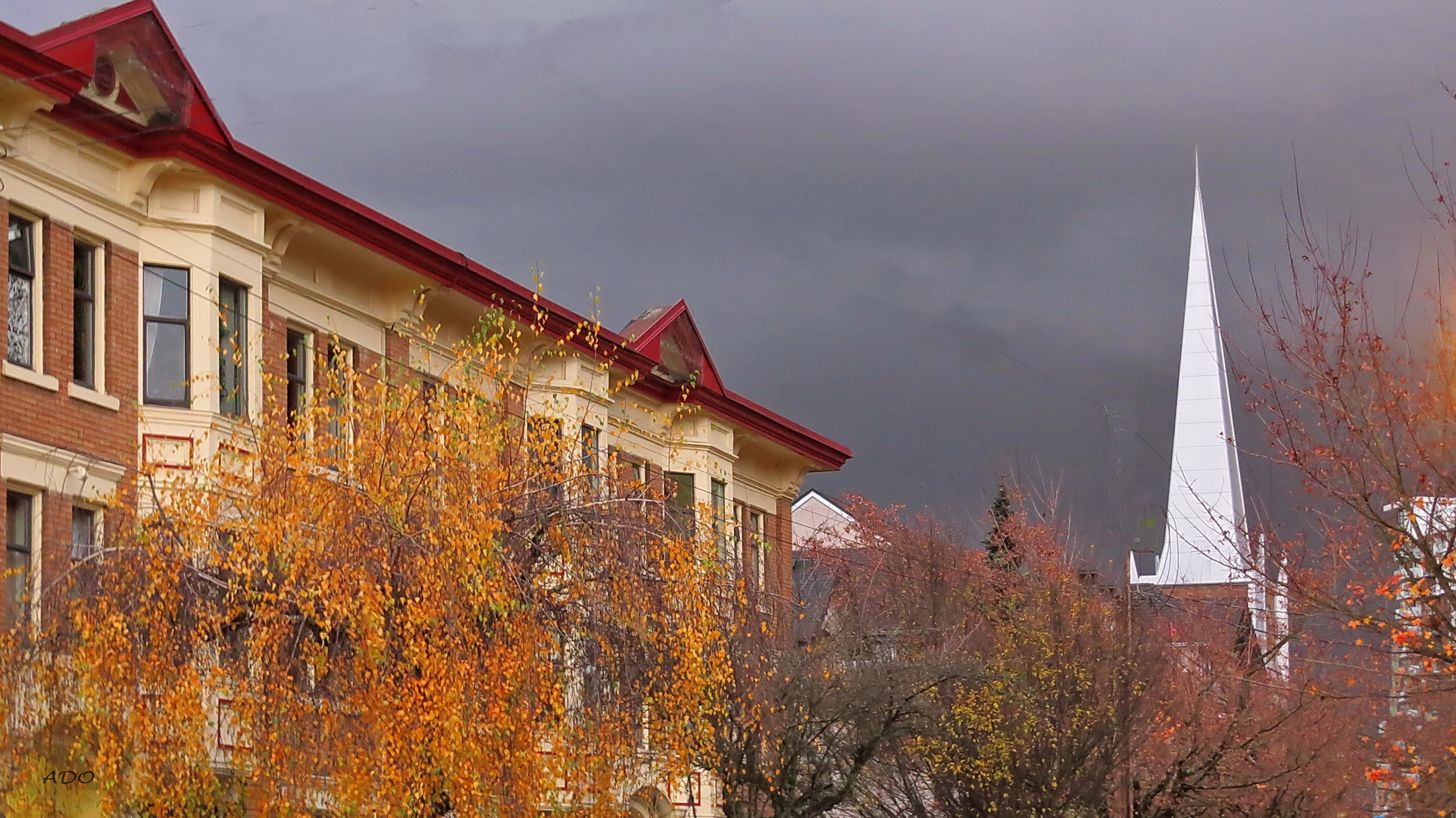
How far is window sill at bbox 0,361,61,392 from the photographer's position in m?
18.0

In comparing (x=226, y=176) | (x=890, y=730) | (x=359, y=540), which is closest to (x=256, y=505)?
(x=359, y=540)

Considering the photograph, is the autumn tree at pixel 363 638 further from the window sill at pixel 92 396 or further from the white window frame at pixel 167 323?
the white window frame at pixel 167 323

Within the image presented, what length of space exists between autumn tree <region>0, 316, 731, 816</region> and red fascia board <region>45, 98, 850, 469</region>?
201 cm

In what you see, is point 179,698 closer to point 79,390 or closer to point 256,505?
point 256,505

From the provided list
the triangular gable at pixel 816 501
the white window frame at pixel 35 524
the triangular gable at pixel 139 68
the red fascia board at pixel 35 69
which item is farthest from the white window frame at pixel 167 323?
the triangular gable at pixel 816 501

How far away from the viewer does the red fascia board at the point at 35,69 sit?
57.7 feet

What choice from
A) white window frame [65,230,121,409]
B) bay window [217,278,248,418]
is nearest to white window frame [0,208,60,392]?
white window frame [65,230,121,409]

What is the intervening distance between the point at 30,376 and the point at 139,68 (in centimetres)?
384

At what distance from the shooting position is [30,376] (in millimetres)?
18219

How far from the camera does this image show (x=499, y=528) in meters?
15.3

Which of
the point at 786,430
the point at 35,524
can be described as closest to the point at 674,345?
the point at 786,430

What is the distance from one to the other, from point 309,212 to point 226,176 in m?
1.66

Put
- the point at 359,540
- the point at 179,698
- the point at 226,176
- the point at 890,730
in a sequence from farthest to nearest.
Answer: the point at 890,730 → the point at 226,176 → the point at 359,540 → the point at 179,698

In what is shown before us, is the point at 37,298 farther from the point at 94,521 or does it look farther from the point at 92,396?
the point at 94,521
